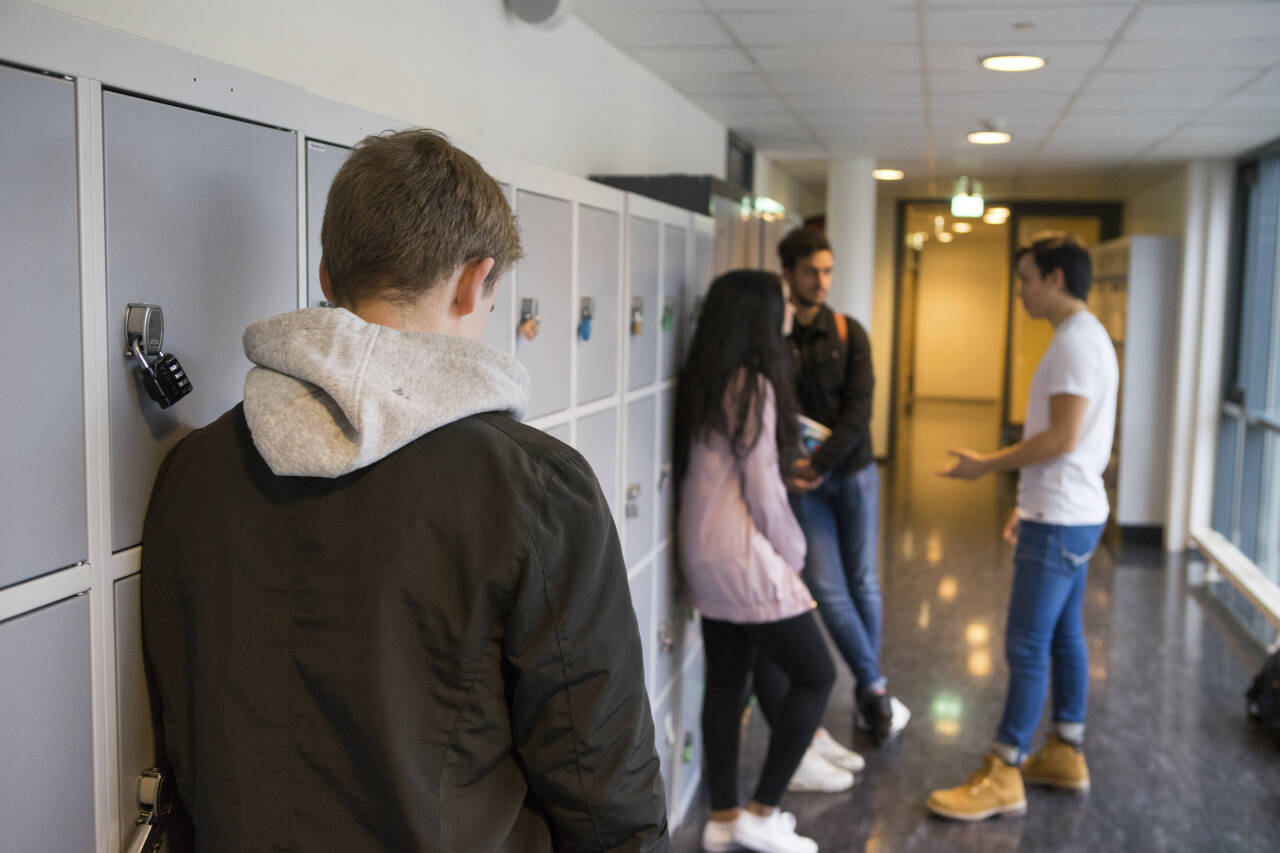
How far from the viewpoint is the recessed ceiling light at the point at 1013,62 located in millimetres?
4035

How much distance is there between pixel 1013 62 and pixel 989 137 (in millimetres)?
2275

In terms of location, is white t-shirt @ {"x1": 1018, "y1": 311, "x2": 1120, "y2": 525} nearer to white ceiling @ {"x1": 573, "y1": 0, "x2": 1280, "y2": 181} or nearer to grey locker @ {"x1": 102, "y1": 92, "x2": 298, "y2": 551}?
white ceiling @ {"x1": 573, "y1": 0, "x2": 1280, "y2": 181}

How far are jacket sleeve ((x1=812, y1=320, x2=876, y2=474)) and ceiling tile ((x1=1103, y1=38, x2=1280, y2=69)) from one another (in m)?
1.37

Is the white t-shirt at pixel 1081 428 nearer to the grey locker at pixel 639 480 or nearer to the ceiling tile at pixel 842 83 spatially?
the grey locker at pixel 639 480

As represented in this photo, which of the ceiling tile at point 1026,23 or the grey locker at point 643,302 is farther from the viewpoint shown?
the ceiling tile at point 1026,23

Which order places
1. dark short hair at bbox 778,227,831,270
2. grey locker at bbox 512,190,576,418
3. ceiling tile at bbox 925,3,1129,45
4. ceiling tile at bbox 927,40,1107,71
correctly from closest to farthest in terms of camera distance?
1. grey locker at bbox 512,190,576,418
2. ceiling tile at bbox 925,3,1129,45
3. dark short hair at bbox 778,227,831,270
4. ceiling tile at bbox 927,40,1107,71

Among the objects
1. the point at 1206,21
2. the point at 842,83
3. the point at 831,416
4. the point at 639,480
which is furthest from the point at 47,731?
the point at 842,83

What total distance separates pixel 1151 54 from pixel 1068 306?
1.33 meters

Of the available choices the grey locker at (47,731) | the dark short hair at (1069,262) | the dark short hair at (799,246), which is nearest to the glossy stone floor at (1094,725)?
the dark short hair at (1069,262)

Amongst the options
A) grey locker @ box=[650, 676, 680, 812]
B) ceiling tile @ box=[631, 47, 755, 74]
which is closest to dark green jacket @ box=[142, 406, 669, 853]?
grey locker @ box=[650, 676, 680, 812]

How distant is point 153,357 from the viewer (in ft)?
3.59

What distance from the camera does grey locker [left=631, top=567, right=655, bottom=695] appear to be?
2.76 metres

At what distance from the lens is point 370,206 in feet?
3.50

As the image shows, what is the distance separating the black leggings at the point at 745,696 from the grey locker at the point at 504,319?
4.03 ft
